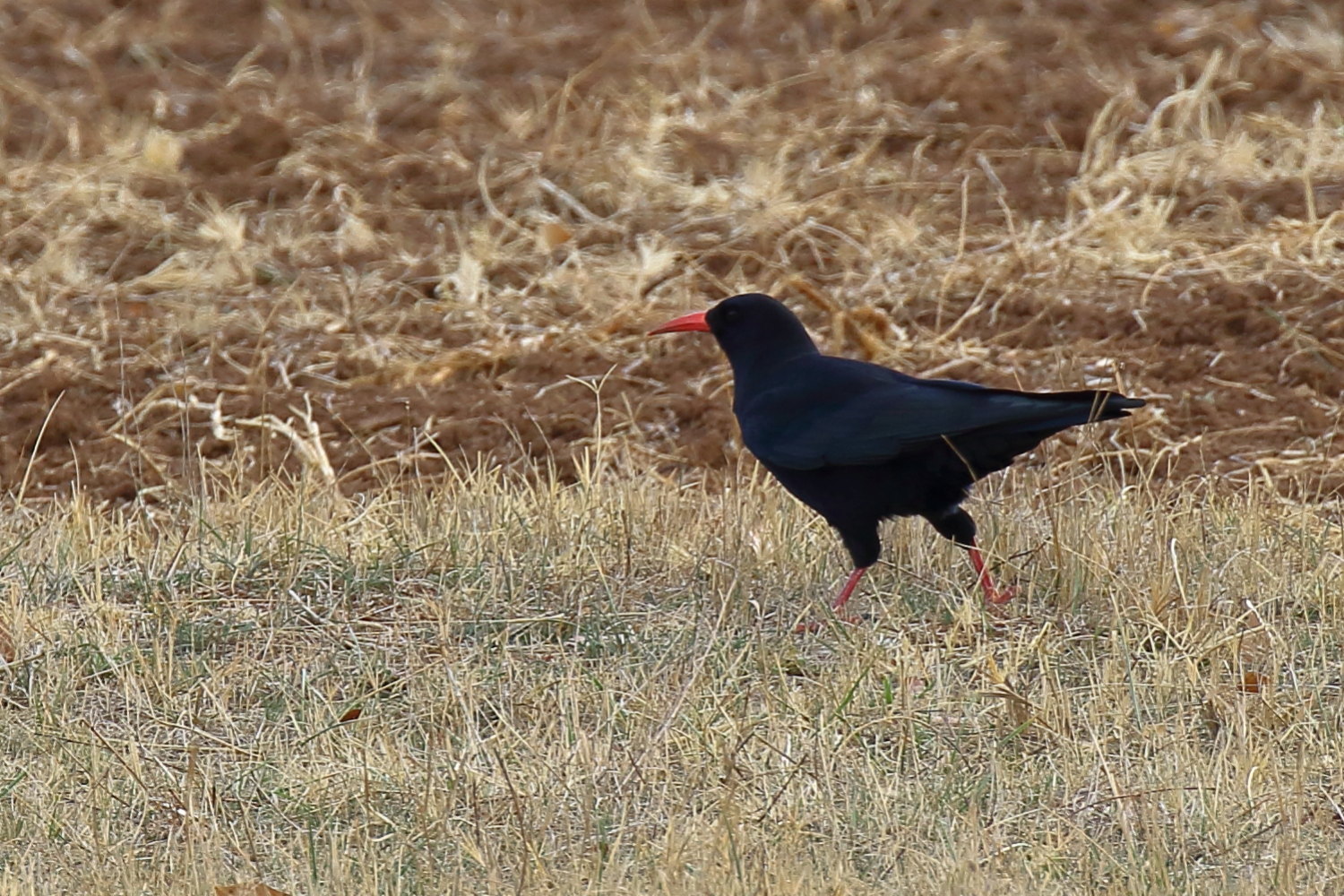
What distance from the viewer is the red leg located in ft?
15.8

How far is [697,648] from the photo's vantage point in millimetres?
4602

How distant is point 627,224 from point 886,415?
415cm

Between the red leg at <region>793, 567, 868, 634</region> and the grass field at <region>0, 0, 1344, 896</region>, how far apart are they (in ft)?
0.32

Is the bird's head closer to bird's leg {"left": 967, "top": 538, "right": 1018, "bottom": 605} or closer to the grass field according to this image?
the grass field

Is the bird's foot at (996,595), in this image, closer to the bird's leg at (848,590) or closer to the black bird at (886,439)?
the black bird at (886,439)

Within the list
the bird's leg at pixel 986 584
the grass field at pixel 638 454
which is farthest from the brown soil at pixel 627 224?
the bird's leg at pixel 986 584

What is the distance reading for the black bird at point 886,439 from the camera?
15.1 ft

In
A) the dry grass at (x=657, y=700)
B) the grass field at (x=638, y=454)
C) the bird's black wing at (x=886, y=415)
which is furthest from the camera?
the bird's black wing at (x=886, y=415)

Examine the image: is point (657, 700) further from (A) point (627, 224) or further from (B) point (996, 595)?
(A) point (627, 224)

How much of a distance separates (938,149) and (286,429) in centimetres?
441

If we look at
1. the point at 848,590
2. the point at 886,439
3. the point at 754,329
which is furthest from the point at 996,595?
the point at 754,329

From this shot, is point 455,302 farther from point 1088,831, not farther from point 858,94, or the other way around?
point 1088,831

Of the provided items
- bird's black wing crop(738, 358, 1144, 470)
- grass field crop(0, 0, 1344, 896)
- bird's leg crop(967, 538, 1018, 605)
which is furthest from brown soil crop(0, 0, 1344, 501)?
bird's leg crop(967, 538, 1018, 605)

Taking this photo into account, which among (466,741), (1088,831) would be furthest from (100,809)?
(1088,831)
